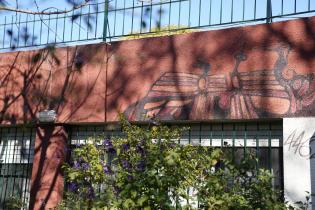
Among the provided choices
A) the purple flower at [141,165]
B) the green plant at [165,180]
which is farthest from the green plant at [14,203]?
the purple flower at [141,165]

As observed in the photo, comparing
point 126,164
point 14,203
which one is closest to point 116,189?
point 126,164

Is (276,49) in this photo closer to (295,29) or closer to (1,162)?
(295,29)

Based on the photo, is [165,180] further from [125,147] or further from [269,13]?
[269,13]

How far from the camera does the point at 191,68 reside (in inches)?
255

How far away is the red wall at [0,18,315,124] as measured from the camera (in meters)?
5.86

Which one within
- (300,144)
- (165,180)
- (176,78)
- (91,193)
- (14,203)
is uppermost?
(176,78)

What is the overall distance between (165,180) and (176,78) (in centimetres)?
297

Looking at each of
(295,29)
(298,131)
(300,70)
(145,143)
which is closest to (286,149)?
(298,131)

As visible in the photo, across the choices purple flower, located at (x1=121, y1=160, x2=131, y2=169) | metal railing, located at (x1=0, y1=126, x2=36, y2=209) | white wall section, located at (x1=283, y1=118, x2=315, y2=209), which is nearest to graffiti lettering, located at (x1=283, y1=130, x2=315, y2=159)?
white wall section, located at (x1=283, y1=118, x2=315, y2=209)

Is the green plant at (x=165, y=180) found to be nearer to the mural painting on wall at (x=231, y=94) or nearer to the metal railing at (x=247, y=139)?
the metal railing at (x=247, y=139)

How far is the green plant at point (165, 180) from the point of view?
3.71 meters

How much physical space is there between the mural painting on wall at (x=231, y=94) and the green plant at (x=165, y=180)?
69.3 inches

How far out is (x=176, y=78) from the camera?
257 inches

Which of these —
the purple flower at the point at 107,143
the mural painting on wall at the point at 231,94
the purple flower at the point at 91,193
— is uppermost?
the mural painting on wall at the point at 231,94
